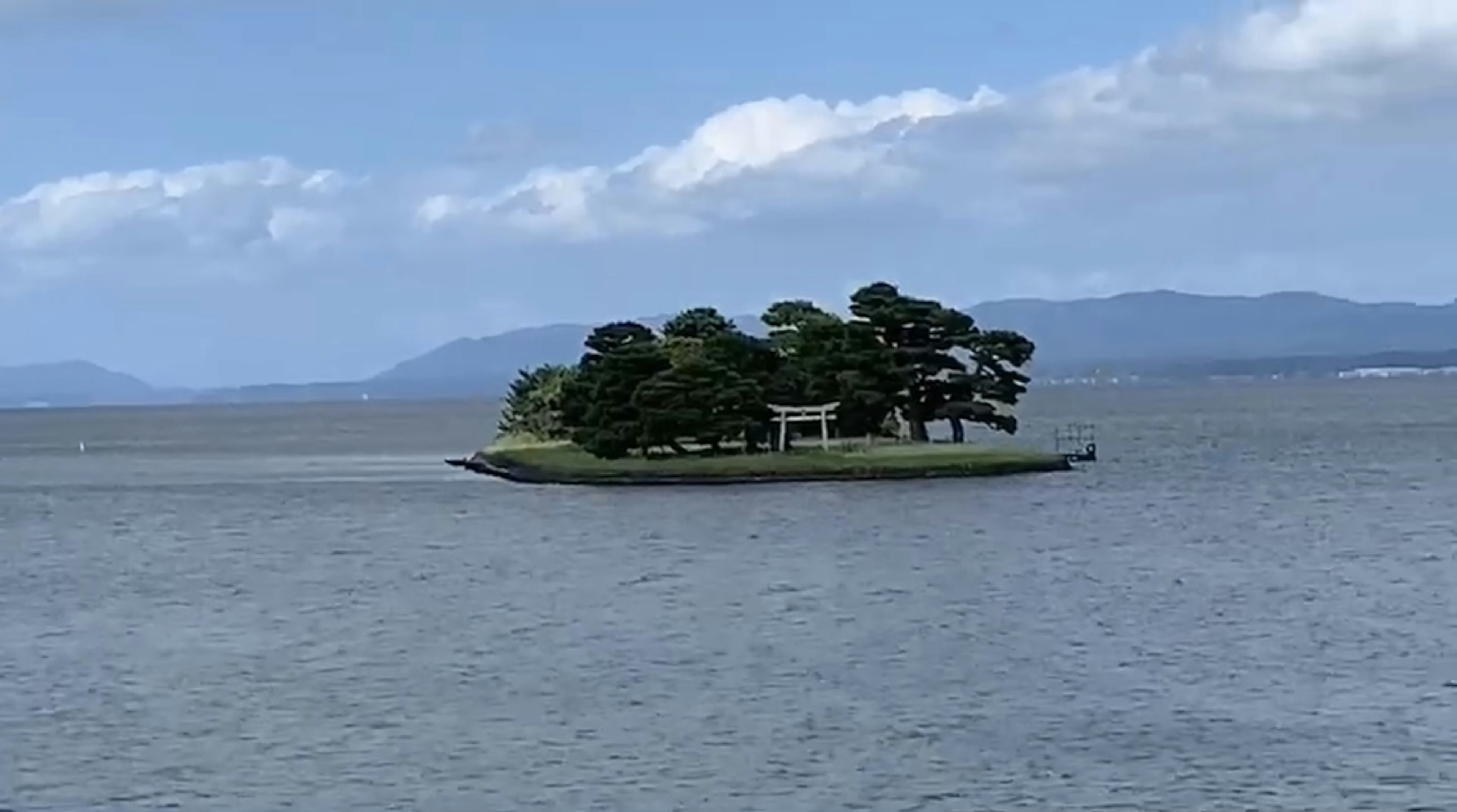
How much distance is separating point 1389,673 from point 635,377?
49.6 m

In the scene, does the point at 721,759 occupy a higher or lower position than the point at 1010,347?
lower

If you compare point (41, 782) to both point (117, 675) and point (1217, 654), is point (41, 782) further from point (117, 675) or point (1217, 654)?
point (1217, 654)

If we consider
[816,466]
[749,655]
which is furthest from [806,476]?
[749,655]

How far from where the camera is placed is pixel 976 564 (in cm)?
4822

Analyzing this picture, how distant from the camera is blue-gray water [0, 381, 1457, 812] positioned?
920 inches

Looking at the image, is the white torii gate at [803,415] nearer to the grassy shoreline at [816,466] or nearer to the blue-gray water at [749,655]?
the grassy shoreline at [816,466]

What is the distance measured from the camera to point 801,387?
81.2 m

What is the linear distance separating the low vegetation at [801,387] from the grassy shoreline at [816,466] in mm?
128

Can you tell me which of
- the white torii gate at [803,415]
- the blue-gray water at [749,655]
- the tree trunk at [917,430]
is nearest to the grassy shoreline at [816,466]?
the white torii gate at [803,415]

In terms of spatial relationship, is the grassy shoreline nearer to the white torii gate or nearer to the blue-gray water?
the white torii gate

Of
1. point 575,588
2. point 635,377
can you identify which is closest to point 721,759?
point 575,588

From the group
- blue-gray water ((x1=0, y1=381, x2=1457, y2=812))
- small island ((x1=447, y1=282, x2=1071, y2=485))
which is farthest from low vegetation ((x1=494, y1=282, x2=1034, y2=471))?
blue-gray water ((x1=0, y1=381, x2=1457, y2=812))

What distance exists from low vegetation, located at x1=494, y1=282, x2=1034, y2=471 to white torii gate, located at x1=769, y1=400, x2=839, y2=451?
457mm

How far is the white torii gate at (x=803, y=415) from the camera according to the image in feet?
256
